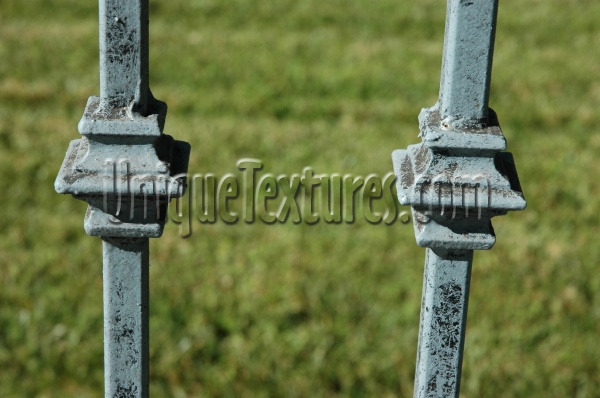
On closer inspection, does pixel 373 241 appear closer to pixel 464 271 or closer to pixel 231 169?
pixel 231 169

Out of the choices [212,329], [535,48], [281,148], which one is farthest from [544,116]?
[212,329]

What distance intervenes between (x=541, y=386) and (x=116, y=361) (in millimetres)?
1861

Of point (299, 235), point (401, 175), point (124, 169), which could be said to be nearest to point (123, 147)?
point (124, 169)

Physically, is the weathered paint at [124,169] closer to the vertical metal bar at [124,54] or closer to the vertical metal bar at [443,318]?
the vertical metal bar at [124,54]

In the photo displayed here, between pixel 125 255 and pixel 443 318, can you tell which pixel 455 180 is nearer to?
pixel 443 318

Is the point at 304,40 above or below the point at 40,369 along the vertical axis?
above

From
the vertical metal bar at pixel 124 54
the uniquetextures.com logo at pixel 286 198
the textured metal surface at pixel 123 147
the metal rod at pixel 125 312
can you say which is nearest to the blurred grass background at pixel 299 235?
the uniquetextures.com logo at pixel 286 198

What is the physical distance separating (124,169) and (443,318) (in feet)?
1.82

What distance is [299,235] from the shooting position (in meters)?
3.62

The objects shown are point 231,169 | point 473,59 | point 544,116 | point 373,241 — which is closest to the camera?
point 473,59

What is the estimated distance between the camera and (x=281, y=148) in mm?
4191

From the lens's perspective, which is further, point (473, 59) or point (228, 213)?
point (228, 213)

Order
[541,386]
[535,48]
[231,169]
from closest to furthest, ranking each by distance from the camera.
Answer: [541,386] → [231,169] → [535,48]

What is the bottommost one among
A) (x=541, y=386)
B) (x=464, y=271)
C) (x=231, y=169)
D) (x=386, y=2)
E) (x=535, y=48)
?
(x=541, y=386)
